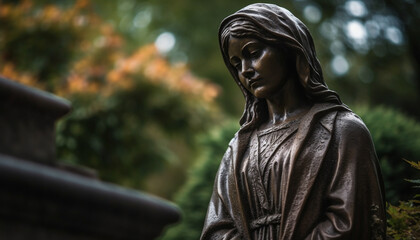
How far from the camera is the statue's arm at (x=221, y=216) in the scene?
485 cm

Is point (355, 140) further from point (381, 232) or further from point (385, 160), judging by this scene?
point (385, 160)

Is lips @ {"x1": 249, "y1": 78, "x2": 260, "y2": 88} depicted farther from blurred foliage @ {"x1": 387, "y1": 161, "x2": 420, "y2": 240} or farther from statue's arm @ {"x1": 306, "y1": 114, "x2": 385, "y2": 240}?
blurred foliage @ {"x1": 387, "y1": 161, "x2": 420, "y2": 240}

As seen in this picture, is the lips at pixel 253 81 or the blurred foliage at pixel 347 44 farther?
the blurred foliage at pixel 347 44

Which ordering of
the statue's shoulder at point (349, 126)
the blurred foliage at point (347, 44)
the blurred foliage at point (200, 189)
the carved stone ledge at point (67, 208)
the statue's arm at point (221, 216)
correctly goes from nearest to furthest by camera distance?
the carved stone ledge at point (67, 208)
the statue's shoulder at point (349, 126)
the statue's arm at point (221, 216)
the blurred foliage at point (200, 189)
the blurred foliage at point (347, 44)

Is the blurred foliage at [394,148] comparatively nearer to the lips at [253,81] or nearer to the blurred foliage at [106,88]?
the lips at [253,81]

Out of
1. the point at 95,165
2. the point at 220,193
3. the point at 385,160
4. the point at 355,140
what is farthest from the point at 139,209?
the point at 95,165

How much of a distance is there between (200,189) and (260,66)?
584cm

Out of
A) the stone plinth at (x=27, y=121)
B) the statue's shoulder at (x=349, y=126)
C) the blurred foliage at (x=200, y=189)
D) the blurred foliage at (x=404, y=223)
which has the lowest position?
the blurred foliage at (x=404, y=223)

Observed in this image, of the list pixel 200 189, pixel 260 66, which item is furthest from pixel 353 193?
pixel 200 189

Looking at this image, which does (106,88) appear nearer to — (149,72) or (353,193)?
(149,72)

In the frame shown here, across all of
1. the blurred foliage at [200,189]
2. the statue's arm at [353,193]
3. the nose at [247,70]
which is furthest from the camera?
the blurred foliage at [200,189]

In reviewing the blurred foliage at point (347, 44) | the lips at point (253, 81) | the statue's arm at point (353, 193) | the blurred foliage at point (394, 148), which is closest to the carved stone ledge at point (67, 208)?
the statue's arm at point (353, 193)

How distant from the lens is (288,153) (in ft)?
15.4

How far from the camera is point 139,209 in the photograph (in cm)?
416
